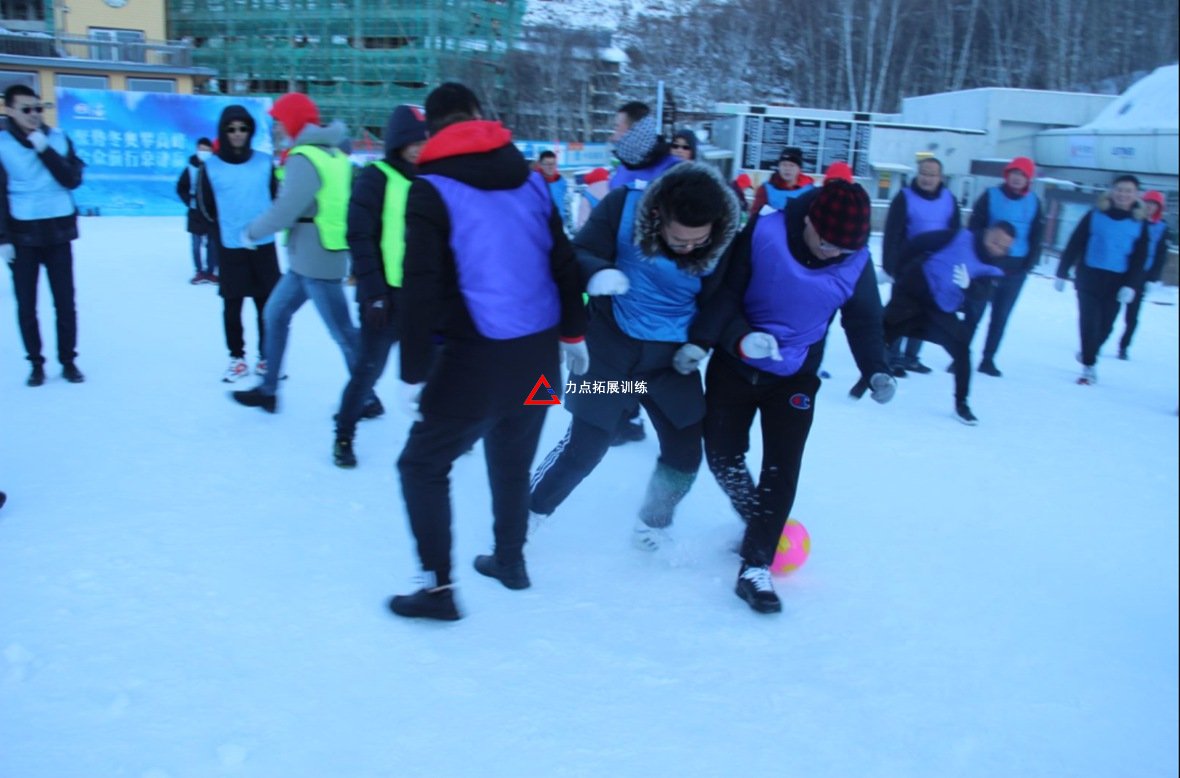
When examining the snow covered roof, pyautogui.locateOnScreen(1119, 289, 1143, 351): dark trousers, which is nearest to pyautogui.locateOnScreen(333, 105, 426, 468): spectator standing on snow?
the snow covered roof

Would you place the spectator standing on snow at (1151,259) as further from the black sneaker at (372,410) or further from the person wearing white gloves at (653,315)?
the black sneaker at (372,410)

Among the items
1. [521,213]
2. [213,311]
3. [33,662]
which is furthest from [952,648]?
[213,311]

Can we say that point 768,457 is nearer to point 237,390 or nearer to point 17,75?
point 237,390

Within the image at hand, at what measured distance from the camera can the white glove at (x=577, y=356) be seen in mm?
2531

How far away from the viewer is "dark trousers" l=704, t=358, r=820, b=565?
2.71m

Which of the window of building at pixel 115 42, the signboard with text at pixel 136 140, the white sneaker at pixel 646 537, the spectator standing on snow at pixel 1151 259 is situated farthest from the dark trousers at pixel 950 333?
the signboard with text at pixel 136 140

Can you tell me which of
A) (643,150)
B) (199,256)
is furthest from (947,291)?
(199,256)

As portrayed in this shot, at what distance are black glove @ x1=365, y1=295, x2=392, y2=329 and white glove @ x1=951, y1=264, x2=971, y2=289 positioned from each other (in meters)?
3.39

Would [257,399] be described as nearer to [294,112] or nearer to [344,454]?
[344,454]

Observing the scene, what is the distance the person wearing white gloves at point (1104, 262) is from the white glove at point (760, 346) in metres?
4.85

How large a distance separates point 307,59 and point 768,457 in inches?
87.3

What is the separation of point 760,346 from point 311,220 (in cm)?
234

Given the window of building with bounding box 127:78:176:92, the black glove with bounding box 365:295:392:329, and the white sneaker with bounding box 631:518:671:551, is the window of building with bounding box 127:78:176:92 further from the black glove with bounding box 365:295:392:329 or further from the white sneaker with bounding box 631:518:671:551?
the white sneaker with bounding box 631:518:671:551

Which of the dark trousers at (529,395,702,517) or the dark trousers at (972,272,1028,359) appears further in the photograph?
the dark trousers at (972,272,1028,359)
